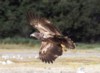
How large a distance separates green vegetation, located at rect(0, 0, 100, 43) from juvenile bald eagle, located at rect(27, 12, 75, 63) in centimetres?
3257

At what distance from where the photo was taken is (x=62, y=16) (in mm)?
45375

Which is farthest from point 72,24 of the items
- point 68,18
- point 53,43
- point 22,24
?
point 53,43

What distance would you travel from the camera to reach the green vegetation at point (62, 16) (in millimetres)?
45250

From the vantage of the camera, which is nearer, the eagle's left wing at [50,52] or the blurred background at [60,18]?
the eagle's left wing at [50,52]

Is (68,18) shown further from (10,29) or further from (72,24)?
(10,29)

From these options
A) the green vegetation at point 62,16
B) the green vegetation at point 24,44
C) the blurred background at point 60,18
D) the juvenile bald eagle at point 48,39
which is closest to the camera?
the juvenile bald eagle at point 48,39

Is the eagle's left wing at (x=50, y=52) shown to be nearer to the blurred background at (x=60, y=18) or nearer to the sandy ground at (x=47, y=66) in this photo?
the sandy ground at (x=47, y=66)

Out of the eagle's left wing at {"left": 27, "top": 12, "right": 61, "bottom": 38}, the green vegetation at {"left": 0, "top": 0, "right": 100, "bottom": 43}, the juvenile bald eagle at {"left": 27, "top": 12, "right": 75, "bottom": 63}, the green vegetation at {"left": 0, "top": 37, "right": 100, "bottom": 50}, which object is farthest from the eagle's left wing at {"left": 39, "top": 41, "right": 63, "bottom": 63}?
the green vegetation at {"left": 0, "top": 0, "right": 100, "bottom": 43}

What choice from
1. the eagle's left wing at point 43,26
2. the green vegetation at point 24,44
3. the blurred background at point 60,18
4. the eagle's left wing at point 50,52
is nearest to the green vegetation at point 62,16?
the blurred background at point 60,18

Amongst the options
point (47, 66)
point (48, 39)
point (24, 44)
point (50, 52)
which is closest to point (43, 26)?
point (48, 39)

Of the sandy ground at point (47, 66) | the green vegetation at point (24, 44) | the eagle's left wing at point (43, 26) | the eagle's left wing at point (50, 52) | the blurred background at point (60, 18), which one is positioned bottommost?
the green vegetation at point (24, 44)

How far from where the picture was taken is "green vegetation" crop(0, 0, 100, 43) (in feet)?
148

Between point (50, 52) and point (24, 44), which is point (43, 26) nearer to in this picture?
point (50, 52)

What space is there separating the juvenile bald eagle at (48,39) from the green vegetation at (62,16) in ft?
107
